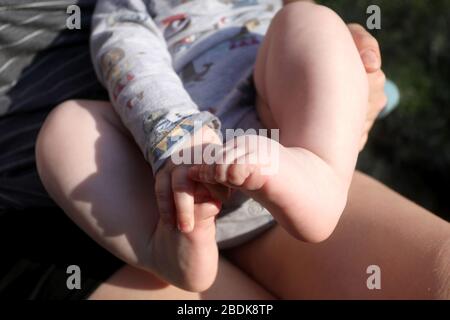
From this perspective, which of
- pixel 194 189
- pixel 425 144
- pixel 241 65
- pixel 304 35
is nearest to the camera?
pixel 194 189

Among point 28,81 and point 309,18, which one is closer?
point 309,18

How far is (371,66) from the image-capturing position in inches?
32.8

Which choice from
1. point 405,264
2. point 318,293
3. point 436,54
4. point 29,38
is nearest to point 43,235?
point 29,38

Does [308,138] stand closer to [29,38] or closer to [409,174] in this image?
[29,38]

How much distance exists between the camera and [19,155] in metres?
0.95

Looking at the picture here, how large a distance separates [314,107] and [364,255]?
21 centimetres

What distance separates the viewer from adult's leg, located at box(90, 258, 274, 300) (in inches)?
34.0

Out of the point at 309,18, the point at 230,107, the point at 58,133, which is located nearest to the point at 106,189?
the point at 58,133

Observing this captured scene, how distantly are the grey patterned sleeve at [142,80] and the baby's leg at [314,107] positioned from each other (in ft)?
0.30

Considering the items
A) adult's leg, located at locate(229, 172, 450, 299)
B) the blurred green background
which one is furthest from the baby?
the blurred green background

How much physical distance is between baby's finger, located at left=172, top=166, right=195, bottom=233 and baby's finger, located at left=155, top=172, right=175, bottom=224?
0.03m

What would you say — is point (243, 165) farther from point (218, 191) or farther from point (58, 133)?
point (58, 133)

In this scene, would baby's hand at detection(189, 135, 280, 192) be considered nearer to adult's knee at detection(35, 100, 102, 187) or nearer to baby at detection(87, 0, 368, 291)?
baby at detection(87, 0, 368, 291)

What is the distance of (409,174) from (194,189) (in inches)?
37.8
